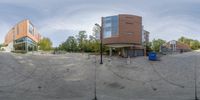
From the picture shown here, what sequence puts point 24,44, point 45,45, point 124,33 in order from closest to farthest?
point 124,33 → point 24,44 → point 45,45

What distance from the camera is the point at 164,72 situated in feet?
108

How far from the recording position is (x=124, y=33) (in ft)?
168

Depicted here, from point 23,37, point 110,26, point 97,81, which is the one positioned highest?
point 110,26

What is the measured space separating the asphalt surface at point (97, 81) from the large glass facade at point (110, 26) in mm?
16108

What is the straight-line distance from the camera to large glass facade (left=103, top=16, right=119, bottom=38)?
51.9 meters

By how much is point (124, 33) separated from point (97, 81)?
25.6 meters

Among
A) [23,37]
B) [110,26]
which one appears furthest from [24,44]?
[110,26]

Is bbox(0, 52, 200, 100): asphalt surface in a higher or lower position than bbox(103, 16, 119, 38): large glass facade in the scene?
lower

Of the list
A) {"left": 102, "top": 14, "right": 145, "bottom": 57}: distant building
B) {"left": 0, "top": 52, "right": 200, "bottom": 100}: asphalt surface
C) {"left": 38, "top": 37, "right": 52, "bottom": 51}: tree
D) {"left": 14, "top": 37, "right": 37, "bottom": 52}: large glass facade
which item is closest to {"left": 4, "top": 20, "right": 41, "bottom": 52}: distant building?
{"left": 14, "top": 37, "right": 37, "bottom": 52}: large glass facade

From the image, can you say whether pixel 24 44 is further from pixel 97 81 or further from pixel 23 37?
pixel 97 81

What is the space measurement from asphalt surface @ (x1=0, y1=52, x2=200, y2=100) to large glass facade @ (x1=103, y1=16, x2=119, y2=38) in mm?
16108

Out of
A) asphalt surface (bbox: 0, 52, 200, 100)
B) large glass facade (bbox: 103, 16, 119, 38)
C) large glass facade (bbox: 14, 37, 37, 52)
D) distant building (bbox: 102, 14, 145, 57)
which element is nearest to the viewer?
asphalt surface (bbox: 0, 52, 200, 100)

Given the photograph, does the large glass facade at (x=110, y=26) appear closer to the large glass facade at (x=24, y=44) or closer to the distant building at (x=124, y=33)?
the distant building at (x=124, y=33)

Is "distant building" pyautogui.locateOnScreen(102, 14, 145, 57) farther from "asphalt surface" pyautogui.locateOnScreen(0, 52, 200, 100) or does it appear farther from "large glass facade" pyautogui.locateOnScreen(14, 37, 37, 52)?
"large glass facade" pyautogui.locateOnScreen(14, 37, 37, 52)
